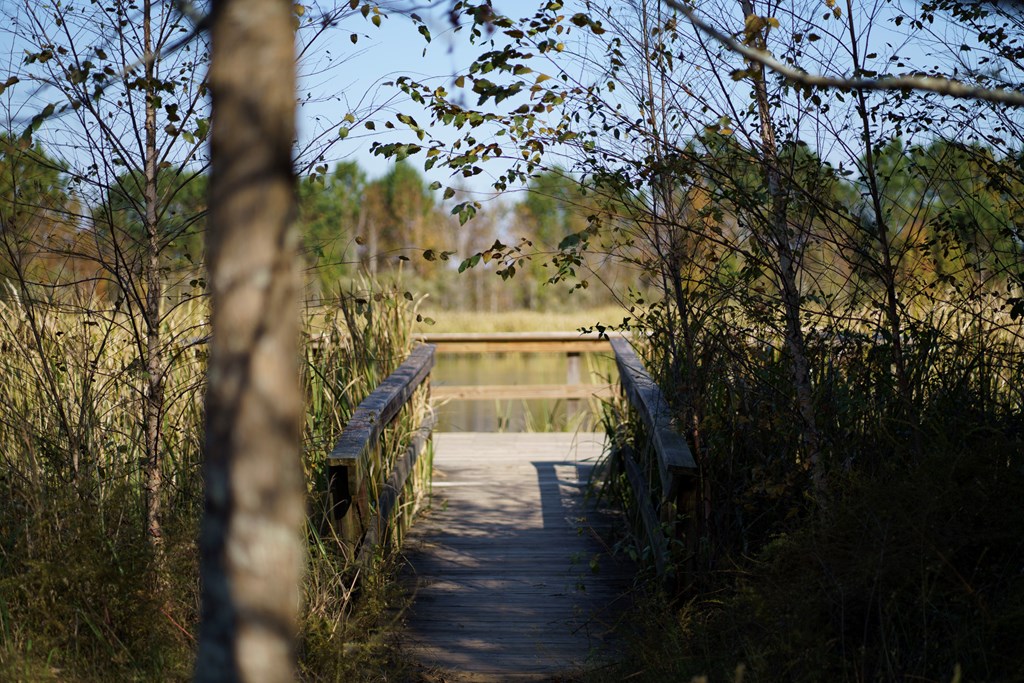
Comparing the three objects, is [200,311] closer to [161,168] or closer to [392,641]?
[161,168]

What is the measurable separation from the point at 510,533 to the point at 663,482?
1834 millimetres

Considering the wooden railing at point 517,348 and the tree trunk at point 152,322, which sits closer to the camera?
the tree trunk at point 152,322

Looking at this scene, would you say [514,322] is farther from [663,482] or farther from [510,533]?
[663,482]

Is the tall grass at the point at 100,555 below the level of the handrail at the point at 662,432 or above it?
below

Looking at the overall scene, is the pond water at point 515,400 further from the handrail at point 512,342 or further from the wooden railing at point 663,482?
the wooden railing at point 663,482

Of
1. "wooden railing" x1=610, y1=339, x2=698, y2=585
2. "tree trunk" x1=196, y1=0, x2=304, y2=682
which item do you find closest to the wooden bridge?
"wooden railing" x1=610, y1=339, x2=698, y2=585

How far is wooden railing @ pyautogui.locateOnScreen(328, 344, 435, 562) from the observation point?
3715 millimetres

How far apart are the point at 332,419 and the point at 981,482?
3.02m

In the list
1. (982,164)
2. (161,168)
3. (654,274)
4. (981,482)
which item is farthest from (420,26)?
(981,482)

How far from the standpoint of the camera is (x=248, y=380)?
143 cm

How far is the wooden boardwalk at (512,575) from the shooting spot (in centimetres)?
372

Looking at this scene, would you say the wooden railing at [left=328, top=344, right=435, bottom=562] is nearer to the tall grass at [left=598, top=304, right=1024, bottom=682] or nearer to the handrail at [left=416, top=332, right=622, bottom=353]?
the tall grass at [left=598, top=304, right=1024, bottom=682]

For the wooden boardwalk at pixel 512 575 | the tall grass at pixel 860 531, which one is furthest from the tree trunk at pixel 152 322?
the tall grass at pixel 860 531

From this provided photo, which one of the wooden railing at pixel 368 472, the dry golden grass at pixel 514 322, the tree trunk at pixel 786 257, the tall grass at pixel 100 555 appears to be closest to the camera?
the tall grass at pixel 100 555
